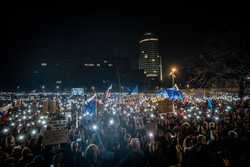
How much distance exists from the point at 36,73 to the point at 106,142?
77929 mm

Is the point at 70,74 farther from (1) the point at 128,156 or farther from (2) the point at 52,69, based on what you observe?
(1) the point at 128,156

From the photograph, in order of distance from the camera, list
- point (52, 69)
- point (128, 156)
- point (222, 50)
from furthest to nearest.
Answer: point (52, 69) → point (222, 50) → point (128, 156)

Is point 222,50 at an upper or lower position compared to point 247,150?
upper

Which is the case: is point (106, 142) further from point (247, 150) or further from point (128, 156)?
point (247, 150)

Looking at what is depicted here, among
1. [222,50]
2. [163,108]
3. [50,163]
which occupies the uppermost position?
[222,50]

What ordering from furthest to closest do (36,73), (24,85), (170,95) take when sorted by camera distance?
1. (36,73)
2. (24,85)
3. (170,95)

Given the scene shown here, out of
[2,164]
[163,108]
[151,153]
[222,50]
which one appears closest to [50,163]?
[2,164]

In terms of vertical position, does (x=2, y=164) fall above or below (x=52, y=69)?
below

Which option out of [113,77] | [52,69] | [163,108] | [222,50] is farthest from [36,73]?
[163,108]

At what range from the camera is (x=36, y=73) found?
8319 cm

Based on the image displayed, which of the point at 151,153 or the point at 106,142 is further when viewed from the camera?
the point at 106,142

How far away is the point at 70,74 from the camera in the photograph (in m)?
93.9

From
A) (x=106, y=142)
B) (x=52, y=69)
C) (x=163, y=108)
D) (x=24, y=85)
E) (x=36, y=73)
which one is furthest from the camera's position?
(x=52, y=69)

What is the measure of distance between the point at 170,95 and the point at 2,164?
13826 mm
